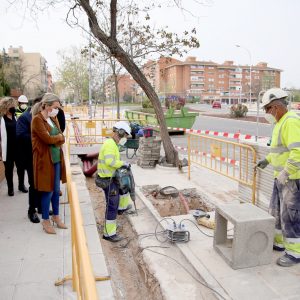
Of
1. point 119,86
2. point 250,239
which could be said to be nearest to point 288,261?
point 250,239

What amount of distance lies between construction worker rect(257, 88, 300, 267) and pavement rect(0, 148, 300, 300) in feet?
0.93

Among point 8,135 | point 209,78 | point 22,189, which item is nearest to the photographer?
point 8,135

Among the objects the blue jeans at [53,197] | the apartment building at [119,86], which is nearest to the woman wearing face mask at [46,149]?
the blue jeans at [53,197]

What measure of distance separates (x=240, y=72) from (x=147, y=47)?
372ft

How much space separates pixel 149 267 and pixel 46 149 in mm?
1974

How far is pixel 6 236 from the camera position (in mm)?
4500

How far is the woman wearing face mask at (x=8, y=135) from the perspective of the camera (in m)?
5.69

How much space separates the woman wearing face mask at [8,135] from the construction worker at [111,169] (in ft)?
6.15

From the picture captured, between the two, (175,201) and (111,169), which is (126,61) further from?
(111,169)

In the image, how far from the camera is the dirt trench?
3.81m

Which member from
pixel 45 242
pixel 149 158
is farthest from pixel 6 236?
pixel 149 158

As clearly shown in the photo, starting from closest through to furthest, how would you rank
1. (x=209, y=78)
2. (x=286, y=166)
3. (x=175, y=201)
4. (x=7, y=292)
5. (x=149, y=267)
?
1. (x=7, y=292)
2. (x=286, y=166)
3. (x=149, y=267)
4. (x=175, y=201)
5. (x=209, y=78)

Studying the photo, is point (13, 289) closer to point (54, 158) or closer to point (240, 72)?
point (54, 158)

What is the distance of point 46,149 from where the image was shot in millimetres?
4441
